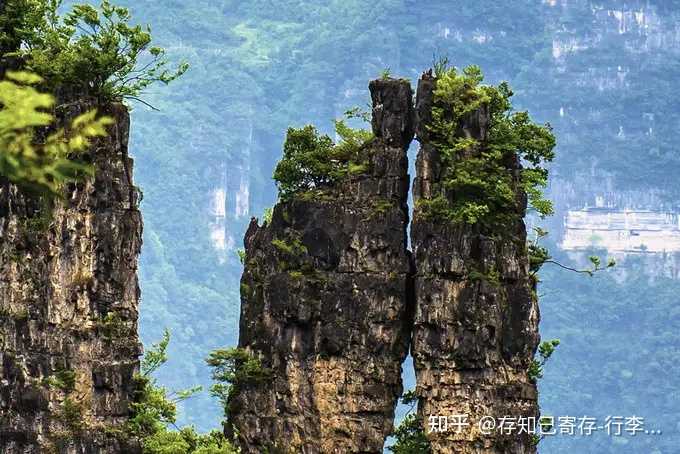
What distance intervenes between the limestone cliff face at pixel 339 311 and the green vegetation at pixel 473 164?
2.22 feet

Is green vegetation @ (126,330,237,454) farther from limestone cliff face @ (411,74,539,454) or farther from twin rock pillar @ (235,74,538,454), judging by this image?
limestone cliff face @ (411,74,539,454)

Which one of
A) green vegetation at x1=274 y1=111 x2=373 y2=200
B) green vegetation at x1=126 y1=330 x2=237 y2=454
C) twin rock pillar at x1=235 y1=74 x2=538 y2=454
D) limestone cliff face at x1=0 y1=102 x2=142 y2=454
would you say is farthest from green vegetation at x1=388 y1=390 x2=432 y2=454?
limestone cliff face at x1=0 y1=102 x2=142 y2=454

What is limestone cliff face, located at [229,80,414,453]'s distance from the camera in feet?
96.1

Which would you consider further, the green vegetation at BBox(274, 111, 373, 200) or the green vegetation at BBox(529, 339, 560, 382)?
the green vegetation at BBox(274, 111, 373, 200)

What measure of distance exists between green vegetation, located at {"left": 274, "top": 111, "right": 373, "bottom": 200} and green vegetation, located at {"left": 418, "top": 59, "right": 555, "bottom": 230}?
144 centimetres

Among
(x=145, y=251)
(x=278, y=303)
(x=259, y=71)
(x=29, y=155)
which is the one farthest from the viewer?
(x=259, y=71)

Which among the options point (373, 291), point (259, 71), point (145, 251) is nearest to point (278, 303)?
point (373, 291)

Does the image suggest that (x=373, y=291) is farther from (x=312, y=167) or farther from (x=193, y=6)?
(x=193, y=6)

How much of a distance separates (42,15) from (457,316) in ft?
25.4

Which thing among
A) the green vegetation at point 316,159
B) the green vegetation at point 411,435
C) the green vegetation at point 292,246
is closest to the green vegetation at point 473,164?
the green vegetation at point 316,159

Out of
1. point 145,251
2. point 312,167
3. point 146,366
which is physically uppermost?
point 145,251

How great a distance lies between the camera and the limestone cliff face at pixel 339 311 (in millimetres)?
29277

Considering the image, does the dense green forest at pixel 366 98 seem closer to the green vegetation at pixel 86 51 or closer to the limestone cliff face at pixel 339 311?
the limestone cliff face at pixel 339 311

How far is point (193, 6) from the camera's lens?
156 m
